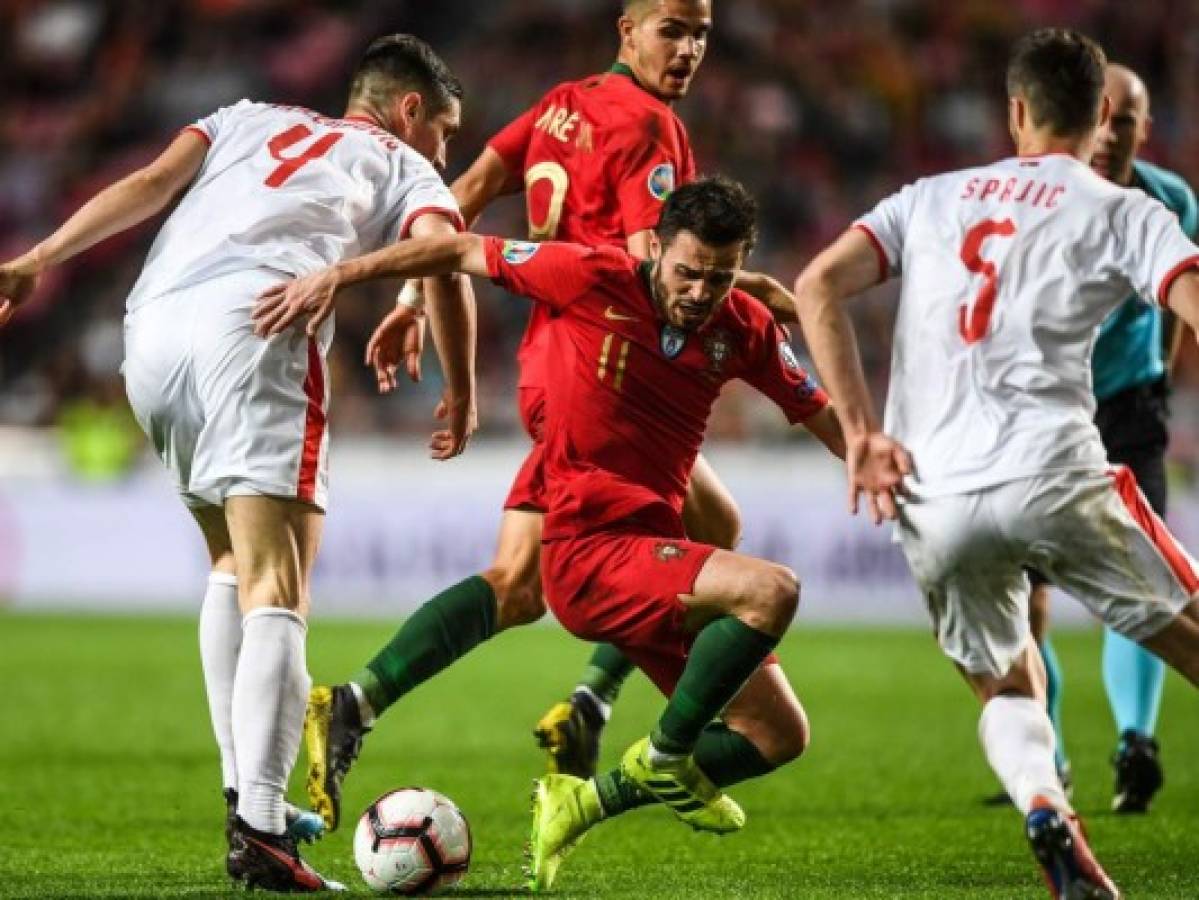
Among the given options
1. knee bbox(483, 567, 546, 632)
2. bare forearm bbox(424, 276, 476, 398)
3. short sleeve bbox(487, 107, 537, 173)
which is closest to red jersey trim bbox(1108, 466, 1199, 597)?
bare forearm bbox(424, 276, 476, 398)

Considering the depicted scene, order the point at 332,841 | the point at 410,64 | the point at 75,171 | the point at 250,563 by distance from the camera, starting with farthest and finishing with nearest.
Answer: the point at 75,171 → the point at 332,841 → the point at 410,64 → the point at 250,563

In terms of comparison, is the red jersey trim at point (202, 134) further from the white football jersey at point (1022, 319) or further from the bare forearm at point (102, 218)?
the white football jersey at point (1022, 319)

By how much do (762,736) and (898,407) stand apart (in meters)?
1.15

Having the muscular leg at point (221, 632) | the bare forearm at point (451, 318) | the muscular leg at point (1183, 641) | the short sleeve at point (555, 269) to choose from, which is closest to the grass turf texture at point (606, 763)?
the muscular leg at point (221, 632)

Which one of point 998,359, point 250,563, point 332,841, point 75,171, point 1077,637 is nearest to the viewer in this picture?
point 998,359

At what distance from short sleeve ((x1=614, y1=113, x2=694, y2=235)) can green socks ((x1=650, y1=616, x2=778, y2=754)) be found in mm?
1448

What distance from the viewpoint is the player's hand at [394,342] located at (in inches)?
224

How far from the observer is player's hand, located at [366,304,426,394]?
570 centimetres

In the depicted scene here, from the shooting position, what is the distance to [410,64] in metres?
5.62

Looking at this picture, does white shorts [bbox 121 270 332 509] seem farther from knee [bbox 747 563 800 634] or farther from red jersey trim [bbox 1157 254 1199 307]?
red jersey trim [bbox 1157 254 1199 307]

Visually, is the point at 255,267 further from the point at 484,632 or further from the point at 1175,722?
the point at 1175,722

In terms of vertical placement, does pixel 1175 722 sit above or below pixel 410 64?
below

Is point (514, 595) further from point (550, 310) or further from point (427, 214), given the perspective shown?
point (427, 214)

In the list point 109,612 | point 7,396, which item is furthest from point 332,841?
point 7,396
